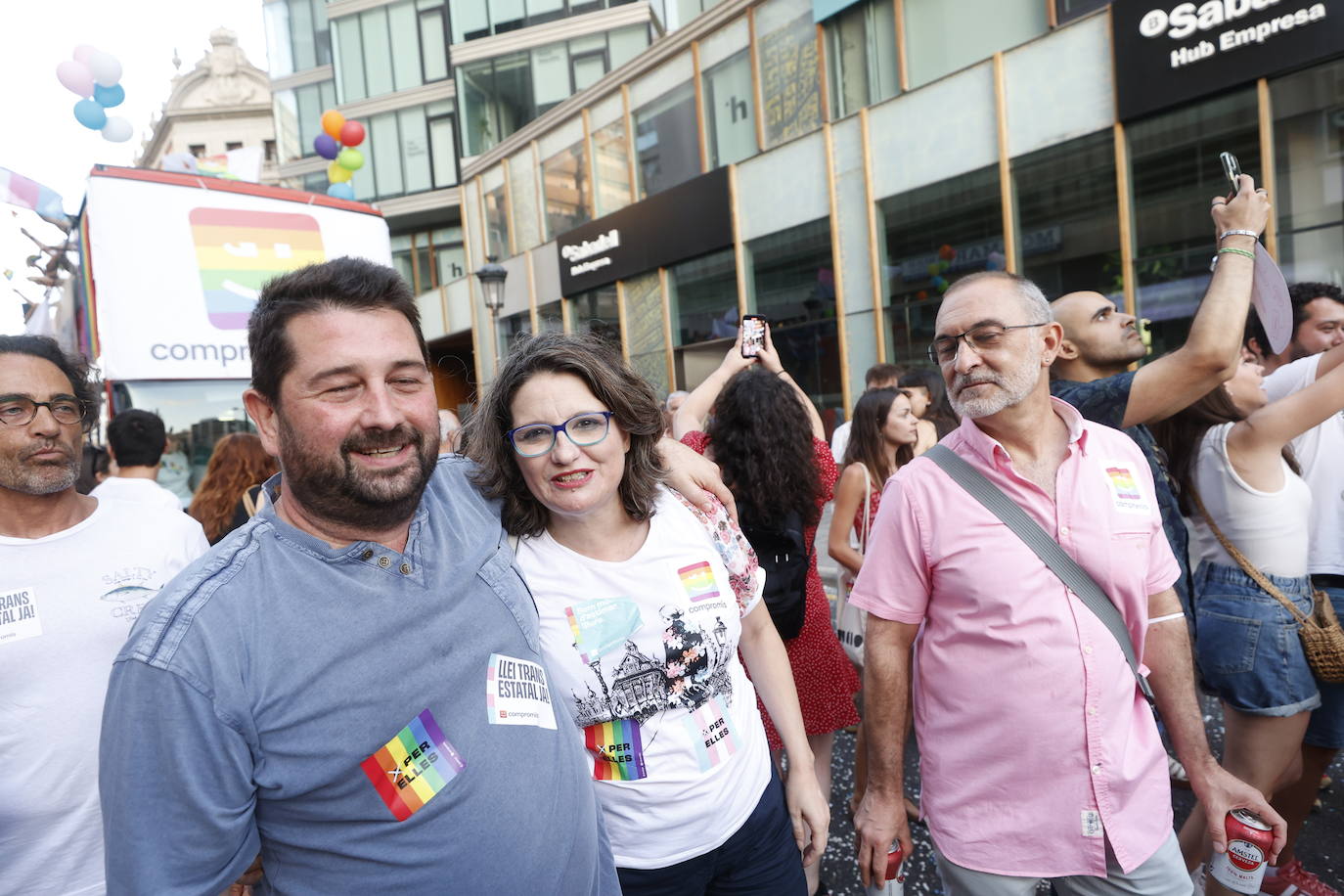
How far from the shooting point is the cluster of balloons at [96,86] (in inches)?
314

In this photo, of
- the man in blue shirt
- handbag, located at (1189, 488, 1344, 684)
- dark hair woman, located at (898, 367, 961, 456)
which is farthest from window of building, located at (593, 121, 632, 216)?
the man in blue shirt

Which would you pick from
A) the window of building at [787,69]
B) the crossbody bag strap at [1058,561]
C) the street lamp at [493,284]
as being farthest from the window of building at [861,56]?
the crossbody bag strap at [1058,561]

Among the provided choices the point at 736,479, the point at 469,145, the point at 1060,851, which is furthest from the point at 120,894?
the point at 469,145

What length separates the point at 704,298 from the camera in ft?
47.3

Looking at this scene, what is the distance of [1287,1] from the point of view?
24.3 feet

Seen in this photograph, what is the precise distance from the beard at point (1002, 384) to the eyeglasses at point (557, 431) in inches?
38.8

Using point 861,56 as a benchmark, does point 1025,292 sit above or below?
below

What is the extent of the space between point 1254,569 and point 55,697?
351 centimetres

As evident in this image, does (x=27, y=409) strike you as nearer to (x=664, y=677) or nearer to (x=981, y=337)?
(x=664, y=677)

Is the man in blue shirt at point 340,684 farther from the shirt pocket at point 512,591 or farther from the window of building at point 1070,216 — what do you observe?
the window of building at point 1070,216

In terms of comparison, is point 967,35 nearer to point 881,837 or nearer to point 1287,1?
point 1287,1

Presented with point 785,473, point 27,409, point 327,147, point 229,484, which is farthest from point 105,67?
point 785,473

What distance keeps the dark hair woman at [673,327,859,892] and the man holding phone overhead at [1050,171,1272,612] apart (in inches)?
38.0

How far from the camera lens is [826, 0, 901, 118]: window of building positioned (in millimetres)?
10859
